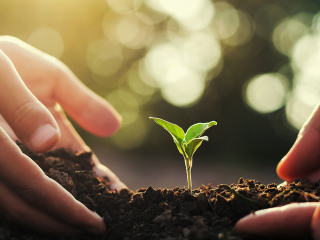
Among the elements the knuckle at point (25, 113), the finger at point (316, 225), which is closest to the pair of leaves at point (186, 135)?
the finger at point (316, 225)

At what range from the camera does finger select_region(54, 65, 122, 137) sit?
319 centimetres

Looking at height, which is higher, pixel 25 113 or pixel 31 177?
pixel 25 113

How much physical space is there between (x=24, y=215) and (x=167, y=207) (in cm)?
107

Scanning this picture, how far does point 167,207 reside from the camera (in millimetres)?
1545

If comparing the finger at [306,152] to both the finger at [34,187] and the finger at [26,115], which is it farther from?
the finger at [26,115]

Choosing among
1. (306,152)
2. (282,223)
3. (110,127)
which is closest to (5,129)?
(110,127)

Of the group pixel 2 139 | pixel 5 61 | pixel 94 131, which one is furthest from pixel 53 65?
pixel 2 139

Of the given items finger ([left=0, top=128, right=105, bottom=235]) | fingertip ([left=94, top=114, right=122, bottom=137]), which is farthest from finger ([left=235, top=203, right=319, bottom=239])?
fingertip ([left=94, top=114, right=122, bottom=137])

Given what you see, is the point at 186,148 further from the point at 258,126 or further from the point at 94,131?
the point at 258,126

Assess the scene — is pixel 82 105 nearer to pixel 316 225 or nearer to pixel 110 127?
pixel 110 127

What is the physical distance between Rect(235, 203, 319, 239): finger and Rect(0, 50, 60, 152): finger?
1465 mm

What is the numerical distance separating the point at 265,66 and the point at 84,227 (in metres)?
10.6

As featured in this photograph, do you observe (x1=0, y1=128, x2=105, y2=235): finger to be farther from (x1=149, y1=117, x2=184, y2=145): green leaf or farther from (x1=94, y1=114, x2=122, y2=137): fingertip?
(x1=94, y1=114, x2=122, y2=137): fingertip

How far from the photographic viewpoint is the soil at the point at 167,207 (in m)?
1.31
